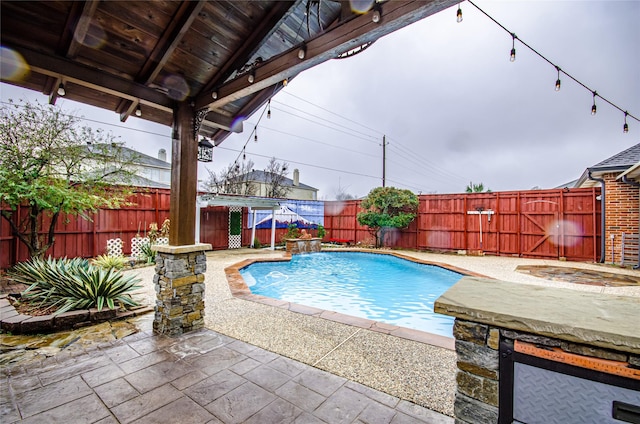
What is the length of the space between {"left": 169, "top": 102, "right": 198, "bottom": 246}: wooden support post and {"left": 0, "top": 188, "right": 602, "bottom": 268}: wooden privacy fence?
6.06 meters

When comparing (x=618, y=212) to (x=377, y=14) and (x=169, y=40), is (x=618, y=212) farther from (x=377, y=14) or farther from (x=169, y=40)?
(x=169, y=40)

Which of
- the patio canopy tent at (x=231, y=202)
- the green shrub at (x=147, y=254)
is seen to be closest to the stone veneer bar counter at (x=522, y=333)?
the green shrub at (x=147, y=254)

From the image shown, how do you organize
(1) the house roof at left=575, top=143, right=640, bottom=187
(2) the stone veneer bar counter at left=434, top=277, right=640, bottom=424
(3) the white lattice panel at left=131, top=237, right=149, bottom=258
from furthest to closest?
(3) the white lattice panel at left=131, top=237, right=149, bottom=258
(1) the house roof at left=575, top=143, right=640, bottom=187
(2) the stone veneer bar counter at left=434, top=277, right=640, bottom=424

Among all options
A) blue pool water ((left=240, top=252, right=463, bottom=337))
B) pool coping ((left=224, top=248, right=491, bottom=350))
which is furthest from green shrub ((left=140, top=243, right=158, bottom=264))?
pool coping ((left=224, top=248, right=491, bottom=350))

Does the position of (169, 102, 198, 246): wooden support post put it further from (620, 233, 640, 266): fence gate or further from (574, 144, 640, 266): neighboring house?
(620, 233, 640, 266): fence gate

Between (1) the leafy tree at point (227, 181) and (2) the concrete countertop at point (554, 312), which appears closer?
(2) the concrete countertop at point (554, 312)

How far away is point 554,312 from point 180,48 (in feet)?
11.5

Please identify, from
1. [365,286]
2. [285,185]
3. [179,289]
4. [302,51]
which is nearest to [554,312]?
[302,51]

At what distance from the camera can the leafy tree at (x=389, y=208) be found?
445 inches

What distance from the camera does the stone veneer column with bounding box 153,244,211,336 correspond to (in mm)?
3016

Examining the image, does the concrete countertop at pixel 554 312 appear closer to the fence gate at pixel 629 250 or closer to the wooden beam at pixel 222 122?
the wooden beam at pixel 222 122

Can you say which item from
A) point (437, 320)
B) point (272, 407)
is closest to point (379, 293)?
point (437, 320)

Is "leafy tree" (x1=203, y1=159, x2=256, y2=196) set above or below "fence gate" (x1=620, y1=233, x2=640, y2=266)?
above

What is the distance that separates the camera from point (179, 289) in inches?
120
